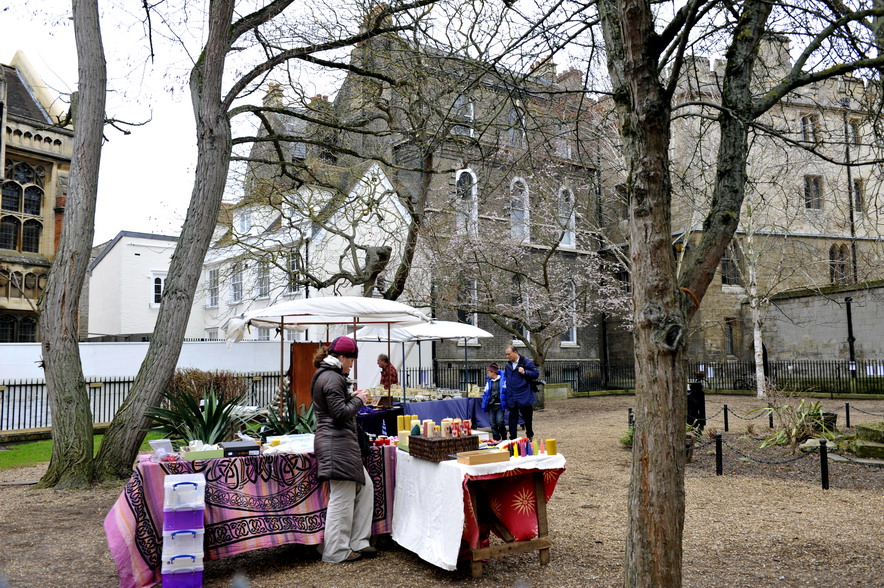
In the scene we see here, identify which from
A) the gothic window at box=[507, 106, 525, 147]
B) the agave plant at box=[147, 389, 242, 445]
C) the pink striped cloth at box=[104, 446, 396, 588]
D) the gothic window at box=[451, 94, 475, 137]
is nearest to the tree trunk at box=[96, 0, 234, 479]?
the agave plant at box=[147, 389, 242, 445]

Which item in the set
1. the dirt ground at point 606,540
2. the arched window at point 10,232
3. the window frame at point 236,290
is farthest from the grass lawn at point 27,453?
the arched window at point 10,232

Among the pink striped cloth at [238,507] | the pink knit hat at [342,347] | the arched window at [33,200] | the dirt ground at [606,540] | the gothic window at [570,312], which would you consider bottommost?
the dirt ground at [606,540]

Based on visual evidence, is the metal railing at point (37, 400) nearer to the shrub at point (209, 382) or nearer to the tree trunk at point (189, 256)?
the shrub at point (209, 382)

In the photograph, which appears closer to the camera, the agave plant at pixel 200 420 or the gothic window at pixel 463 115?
the agave plant at pixel 200 420

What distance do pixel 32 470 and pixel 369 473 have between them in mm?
8821

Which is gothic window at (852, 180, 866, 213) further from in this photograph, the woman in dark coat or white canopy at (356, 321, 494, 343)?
white canopy at (356, 321, 494, 343)

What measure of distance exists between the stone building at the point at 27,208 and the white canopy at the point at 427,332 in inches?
922

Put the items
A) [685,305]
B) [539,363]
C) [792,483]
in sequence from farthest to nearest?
[539,363]
[792,483]
[685,305]

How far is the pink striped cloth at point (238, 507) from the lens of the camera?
5.80 meters

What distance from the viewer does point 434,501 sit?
632 centimetres

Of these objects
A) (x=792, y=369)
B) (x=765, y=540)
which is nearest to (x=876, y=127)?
(x=765, y=540)

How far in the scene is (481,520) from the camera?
6.48 meters

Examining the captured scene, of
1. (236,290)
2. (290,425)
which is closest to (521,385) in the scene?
(290,425)

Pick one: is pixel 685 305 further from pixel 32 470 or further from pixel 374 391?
pixel 374 391
